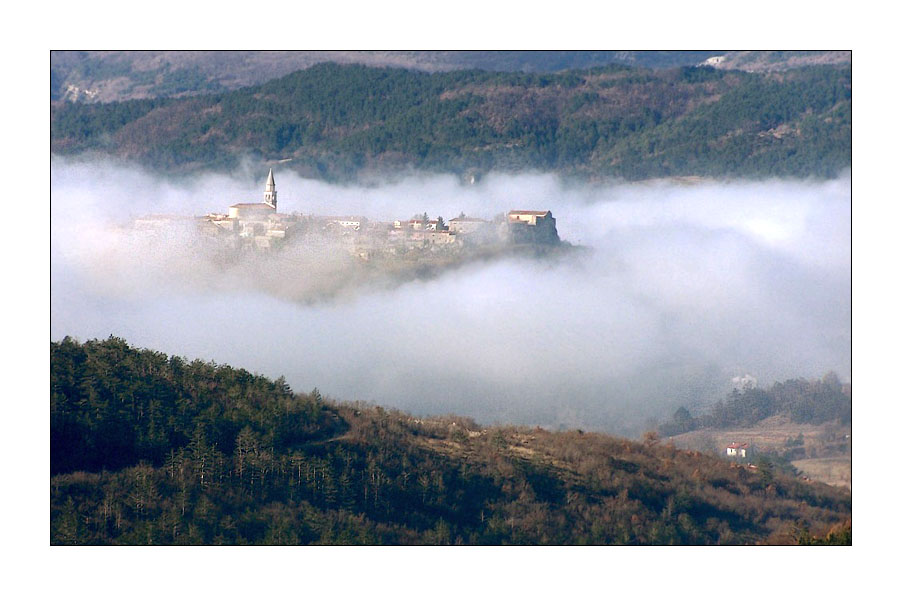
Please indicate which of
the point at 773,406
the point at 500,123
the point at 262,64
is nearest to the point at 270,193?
the point at 262,64

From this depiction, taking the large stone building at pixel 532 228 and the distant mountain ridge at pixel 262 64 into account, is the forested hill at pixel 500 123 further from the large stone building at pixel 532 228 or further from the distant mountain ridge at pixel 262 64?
the large stone building at pixel 532 228

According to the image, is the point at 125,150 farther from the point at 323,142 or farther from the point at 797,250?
the point at 797,250

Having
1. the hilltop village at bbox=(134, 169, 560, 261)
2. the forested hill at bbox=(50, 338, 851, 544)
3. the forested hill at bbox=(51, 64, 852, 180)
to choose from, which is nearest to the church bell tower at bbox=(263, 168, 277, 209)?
the hilltop village at bbox=(134, 169, 560, 261)

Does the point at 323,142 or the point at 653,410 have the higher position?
the point at 323,142

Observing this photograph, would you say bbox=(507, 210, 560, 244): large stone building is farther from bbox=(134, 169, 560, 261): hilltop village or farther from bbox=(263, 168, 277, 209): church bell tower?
bbox=(263, 168, 277, 209): church bell tower

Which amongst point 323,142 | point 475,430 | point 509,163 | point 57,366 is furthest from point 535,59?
point 57,366

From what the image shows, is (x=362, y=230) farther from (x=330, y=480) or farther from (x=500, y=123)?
(x=330, y=480)
